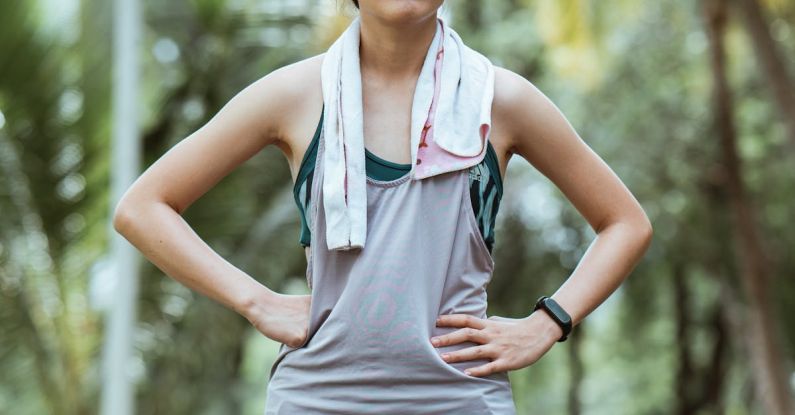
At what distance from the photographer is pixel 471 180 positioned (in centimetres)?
215

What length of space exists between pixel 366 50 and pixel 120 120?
9.61 metres

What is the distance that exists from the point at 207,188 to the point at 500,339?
58 centimetres

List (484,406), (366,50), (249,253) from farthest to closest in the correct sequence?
(249,253) < (366,50) < (484,406)

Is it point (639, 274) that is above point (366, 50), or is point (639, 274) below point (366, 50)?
below

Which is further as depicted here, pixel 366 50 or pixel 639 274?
pixel 639 274

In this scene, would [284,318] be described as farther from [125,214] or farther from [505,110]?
[505,110]

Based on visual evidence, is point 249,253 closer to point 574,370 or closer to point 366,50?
point 574,370

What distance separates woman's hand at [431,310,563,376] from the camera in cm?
209

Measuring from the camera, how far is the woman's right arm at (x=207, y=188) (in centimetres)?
223

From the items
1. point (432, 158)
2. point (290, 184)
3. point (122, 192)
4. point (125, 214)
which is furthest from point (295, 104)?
point (290, 184)

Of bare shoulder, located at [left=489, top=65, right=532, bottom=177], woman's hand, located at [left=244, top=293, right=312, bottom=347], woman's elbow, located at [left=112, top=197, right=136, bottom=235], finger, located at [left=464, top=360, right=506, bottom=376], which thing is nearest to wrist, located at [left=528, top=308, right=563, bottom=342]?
finger, located at [left=464, top=360, right=506, bottom=376]

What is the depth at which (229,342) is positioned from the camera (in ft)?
51.2

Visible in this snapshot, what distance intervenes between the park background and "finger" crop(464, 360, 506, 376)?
32.6ft

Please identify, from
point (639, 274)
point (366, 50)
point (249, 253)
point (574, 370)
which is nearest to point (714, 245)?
point (639, 274)
